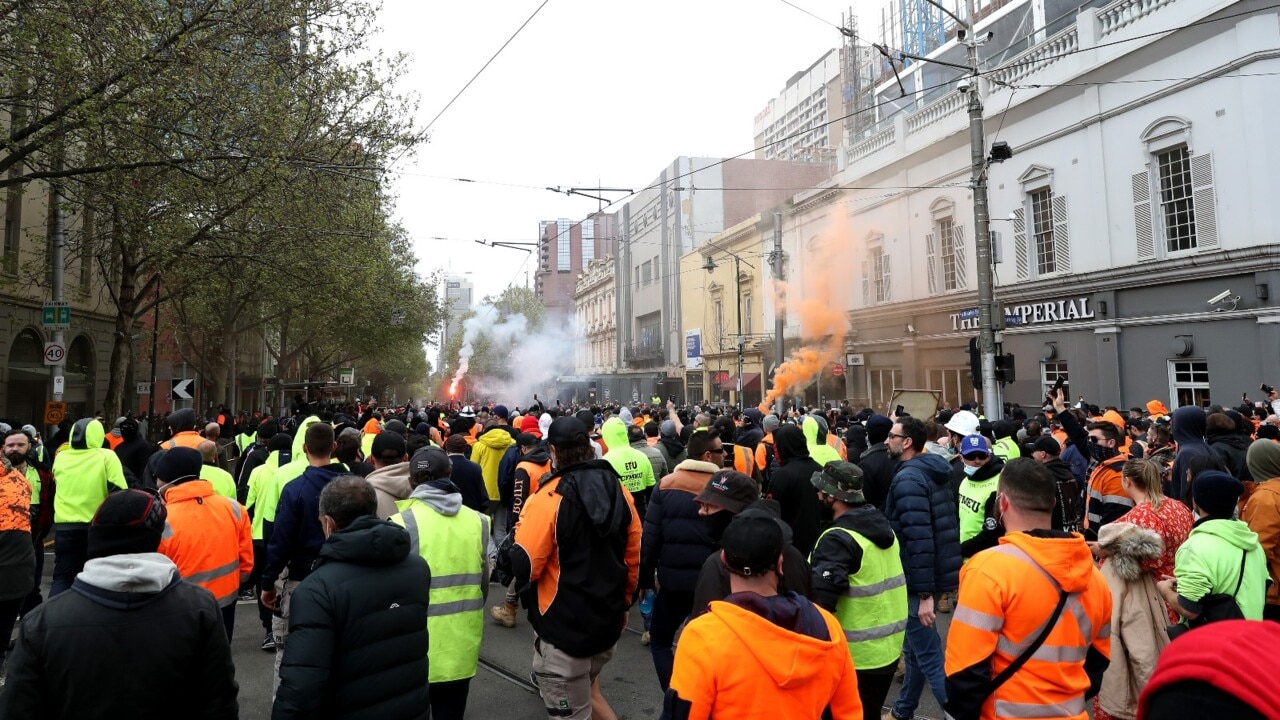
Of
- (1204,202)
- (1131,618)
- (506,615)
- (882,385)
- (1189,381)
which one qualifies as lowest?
(506,615)

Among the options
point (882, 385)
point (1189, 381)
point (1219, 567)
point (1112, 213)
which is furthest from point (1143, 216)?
point (1219, 567)

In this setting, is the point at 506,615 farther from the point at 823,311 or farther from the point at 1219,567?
the point at 823,311

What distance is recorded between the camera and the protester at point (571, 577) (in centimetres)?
368

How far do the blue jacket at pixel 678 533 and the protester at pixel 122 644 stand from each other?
8.18 feet

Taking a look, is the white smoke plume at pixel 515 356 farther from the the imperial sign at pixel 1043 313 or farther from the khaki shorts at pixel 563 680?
the khaki shorts at pixel 563 680

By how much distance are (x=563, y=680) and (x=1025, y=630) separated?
225 cm

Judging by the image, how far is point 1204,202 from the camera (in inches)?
589

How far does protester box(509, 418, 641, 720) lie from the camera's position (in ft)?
12.1

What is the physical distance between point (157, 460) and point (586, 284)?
64233mm

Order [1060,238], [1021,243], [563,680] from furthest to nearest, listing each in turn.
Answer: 1. [1021,243]
2. [1060,238]
3. [563,680]

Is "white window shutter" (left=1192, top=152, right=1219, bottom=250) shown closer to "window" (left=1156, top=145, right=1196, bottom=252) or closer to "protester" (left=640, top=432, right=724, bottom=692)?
"window" (left=1156, top=145, right=1196, bottom=252)

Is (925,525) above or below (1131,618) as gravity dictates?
above

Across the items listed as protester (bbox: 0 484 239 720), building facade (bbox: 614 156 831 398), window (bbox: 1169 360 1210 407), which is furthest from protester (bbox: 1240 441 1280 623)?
building facade (bbox: 614 156 831 398)

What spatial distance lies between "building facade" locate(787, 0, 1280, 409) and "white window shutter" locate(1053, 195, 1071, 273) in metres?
0.05
